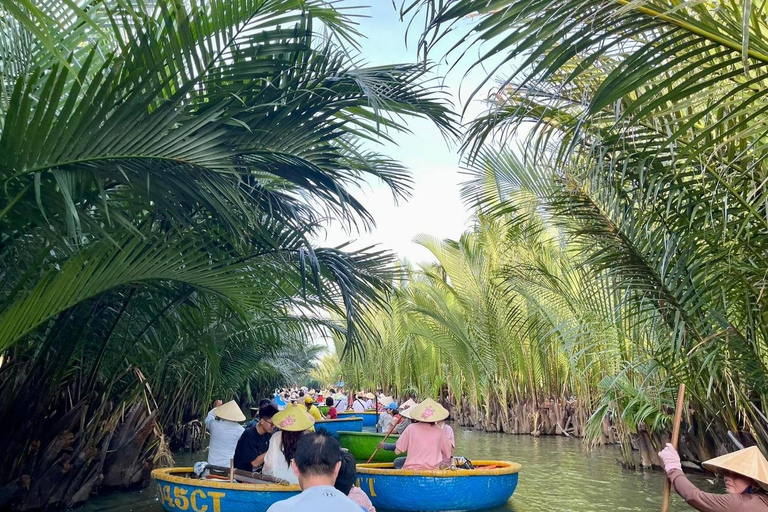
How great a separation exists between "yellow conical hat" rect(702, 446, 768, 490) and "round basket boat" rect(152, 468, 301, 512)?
471cm

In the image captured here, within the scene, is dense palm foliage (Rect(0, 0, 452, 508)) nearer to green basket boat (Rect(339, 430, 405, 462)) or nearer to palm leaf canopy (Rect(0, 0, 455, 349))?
palm leaf canopy (Rect(0, 0, 455, 349))

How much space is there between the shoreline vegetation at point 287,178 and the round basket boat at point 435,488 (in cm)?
183

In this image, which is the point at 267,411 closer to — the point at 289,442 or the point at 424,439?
the point at 289,442

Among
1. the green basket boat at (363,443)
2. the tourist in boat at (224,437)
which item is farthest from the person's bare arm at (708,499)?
the green basket boat at (363,443)

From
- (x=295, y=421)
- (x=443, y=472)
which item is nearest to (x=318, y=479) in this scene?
(x=295, y=421)

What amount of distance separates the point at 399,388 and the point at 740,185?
27.8 metres

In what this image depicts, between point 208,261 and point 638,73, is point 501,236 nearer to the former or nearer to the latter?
point 208,261

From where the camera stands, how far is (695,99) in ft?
12.9

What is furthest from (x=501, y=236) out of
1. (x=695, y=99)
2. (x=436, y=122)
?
(x=695, y=99)

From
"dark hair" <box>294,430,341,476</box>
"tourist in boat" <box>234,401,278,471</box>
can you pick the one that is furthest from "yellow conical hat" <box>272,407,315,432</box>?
"dark hair" <box>294,430,341,476</box>

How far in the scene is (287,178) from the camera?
6977 millimetres

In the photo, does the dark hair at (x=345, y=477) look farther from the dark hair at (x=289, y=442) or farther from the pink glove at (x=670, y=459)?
the dark hair at (x=289, y=442)

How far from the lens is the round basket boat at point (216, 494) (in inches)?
302

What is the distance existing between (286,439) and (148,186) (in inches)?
134
